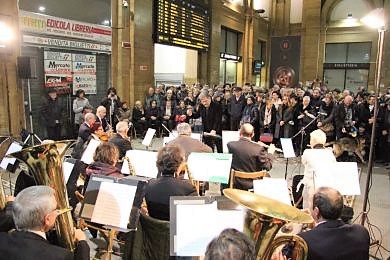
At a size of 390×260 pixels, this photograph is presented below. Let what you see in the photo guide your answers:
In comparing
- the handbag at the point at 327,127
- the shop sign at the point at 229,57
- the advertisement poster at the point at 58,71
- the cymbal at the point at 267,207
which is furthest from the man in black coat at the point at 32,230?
the shop sign at the point at 229,57

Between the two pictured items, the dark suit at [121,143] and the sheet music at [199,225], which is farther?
the dark suit at [121,143]

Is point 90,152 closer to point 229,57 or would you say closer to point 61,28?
point 61,28

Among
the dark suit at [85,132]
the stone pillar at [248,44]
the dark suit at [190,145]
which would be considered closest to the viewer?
the dark suit at [190,145]

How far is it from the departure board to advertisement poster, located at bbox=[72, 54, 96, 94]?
2457 millimetres

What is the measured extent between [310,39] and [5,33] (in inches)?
658

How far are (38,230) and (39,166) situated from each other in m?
0.77

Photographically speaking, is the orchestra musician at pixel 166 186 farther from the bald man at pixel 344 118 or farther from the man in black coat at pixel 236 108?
the man in black coat at pixel 236 108

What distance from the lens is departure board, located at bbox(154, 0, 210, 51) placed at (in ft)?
38.5

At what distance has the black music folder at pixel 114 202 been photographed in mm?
2787

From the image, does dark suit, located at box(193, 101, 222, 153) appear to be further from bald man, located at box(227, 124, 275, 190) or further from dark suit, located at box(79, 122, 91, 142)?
Answer: bald man, located at box(227, 124, 275, 190)

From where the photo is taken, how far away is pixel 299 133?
8727mm

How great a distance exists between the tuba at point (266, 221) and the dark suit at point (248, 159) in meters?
2.39

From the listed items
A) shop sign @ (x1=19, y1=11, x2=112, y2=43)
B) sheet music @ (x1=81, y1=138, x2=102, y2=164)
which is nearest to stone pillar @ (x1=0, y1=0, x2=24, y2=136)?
shop sign @ (x1=19, y1=11, x2=112, y2=43)

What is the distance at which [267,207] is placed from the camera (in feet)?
7.23
